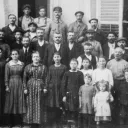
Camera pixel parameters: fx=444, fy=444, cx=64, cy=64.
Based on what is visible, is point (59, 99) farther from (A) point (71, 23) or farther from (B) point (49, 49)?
(A) point (71, 23)

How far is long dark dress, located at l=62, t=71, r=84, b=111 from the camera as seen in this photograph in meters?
8.16

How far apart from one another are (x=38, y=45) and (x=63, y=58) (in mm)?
577

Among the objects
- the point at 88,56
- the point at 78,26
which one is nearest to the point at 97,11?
the point at 78,26

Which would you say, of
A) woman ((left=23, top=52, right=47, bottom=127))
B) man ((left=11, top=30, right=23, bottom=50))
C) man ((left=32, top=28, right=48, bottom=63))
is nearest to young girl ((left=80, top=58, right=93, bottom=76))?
woman ((left=23, top=52, right=47, bottom=127))

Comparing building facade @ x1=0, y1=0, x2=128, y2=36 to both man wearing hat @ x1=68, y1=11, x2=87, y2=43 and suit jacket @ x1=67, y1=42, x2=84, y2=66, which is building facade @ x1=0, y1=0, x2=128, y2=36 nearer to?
man wearing hat @ x1=68, y1=11, x2=87, y2=43

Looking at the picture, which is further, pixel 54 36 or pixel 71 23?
pixel 71 23

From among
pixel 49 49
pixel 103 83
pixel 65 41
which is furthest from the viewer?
pixel 65 41

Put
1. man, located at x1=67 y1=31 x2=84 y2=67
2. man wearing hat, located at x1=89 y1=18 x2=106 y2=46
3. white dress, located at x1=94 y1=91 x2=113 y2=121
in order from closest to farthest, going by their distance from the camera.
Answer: white dress, located at x1=94 y1=91 x2=113 y2=121 < man, located at x1=67 y1=31 x2=84 y2=67 < man wearing hat, located at x1=89 y1=18 x2=106 y2=46

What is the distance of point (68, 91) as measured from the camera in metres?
8.18

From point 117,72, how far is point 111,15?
6.08 ft

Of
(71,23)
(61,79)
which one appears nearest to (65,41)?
(71,23)

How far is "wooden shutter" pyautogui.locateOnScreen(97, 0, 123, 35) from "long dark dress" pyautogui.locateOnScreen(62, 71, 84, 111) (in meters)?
2.01

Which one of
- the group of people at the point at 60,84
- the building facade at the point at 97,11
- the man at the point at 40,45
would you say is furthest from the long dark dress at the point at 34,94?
the building facade at the point at 97,11

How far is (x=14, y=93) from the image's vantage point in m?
8.23
